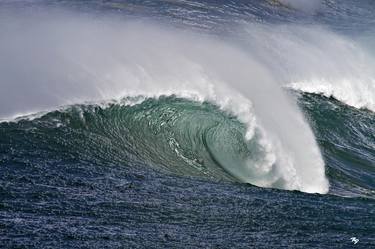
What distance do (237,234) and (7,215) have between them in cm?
410

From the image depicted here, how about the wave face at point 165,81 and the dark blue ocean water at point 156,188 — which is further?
the wave face at point 165,81

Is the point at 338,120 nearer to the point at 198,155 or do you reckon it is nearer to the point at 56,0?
the point at 198,155

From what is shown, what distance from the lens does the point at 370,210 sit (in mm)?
14727

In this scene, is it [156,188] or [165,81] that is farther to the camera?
[165,81]

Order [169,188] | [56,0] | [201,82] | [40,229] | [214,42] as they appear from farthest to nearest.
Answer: [56,0] < [214,42] < [201,82] < [169,188] < [40,229]

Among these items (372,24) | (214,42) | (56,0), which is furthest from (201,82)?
(372,24)

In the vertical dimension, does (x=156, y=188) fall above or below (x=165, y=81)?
below

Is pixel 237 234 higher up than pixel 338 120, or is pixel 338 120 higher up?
pixel 237 234

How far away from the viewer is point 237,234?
1255 centimetres

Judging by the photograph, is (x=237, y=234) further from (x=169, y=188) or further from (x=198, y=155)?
(x=198, y=155)

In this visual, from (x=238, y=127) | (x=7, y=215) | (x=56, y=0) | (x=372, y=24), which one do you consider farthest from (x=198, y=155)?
(x=372, y=24)

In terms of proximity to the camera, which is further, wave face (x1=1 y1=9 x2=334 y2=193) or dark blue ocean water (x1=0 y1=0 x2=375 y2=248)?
wave face (x1=1 y1=9 x2=334 y2=193)

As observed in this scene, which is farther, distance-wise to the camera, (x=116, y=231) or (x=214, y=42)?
(x=214, y=42)

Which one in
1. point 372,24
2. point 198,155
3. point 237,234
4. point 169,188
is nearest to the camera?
point 237,234
